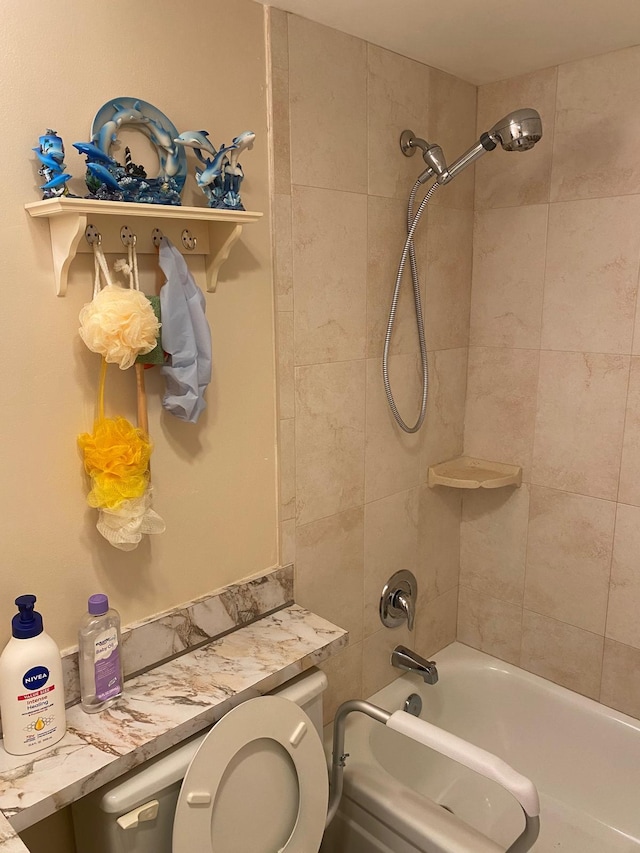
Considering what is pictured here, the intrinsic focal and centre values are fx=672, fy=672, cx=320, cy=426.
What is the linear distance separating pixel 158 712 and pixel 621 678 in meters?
1.38

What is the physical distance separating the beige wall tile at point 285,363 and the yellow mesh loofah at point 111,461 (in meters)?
0.42

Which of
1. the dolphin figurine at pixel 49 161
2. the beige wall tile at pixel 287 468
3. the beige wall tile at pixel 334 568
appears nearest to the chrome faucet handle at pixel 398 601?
the beige wall tile at pixel 334 568

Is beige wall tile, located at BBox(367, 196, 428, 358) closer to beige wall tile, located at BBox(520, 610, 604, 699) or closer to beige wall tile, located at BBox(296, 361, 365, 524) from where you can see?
beige wall tile, located at BBox(296, 361, 365, 524)

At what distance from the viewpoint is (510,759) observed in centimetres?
206

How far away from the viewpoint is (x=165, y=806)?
119 centimetres

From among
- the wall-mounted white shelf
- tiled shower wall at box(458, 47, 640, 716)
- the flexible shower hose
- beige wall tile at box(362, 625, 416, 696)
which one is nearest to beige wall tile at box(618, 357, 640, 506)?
tiled shower wall at box(458, 47, 640, 716)

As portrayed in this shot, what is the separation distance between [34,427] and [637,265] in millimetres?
1508

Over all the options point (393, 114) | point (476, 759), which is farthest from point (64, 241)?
point (476, 759)

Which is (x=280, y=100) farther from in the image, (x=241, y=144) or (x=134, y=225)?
(x=134, y=225)

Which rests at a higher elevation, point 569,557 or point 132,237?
point 132,237

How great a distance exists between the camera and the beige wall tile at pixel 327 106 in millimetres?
1476

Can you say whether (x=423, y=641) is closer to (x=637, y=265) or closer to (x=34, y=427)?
(x=637, y=265)

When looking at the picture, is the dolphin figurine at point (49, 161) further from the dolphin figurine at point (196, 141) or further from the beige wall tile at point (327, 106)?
the beige wall tile at point (327, 106)

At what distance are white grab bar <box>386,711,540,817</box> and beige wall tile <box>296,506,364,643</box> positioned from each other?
1.37 feet
